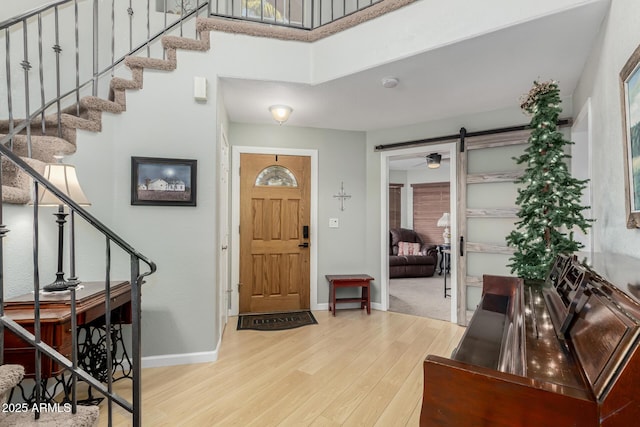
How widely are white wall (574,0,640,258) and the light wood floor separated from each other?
5.03 ft

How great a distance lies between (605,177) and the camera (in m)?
1.94

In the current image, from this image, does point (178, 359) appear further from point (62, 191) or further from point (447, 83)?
point (447, 83)

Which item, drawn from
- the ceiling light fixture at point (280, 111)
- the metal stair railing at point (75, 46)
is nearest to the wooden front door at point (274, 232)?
the ceiling light fixture at point (280, 111)

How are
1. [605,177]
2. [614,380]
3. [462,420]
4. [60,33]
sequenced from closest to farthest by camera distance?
A: [614,380] < [462,420] < [605,177] < [60,33]

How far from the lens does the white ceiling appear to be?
2064 mm

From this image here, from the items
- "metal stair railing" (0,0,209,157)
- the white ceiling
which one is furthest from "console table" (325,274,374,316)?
"metal stair railing" (0,0,209,157)

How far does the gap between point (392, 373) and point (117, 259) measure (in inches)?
92.6

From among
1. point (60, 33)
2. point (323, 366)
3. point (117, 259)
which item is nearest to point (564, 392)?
point (323, 366)

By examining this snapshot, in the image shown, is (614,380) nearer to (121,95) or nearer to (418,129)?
(121,95)

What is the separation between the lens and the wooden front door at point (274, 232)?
13.0ft

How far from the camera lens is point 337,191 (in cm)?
421

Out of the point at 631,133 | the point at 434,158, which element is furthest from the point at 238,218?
the point at 631,133

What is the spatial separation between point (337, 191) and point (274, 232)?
3.28ft

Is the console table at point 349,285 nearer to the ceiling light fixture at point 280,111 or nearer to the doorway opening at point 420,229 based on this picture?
the doorway opening at point 420,229
